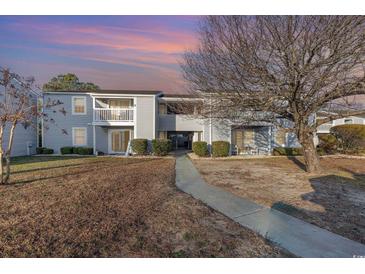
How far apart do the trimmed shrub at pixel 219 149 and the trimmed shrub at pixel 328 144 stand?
9.16 metres

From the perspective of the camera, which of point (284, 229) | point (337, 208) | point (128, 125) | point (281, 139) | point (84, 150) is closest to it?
point (284, 229)

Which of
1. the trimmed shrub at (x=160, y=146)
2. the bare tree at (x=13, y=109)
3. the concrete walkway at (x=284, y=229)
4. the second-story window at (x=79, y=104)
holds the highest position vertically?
the second-story window at (x=79, y=104)

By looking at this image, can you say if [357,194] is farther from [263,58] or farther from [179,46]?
[179,46]

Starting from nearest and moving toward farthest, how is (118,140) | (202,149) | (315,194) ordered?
(315,194) → (202,149) → (118,140)

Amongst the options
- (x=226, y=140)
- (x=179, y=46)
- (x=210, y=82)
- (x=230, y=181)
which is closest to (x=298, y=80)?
(x=210, y=82)

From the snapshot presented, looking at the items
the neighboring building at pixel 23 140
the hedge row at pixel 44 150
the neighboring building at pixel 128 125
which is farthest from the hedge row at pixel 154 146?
the neighboring building at pixel 23 140

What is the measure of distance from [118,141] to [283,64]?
569 inches

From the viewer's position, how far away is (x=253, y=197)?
587 cm

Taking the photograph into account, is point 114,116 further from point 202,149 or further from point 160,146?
point 202,149

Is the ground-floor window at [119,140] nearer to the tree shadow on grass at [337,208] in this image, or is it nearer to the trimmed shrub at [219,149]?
the trimmed shrub at [219,149]

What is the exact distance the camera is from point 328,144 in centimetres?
1838

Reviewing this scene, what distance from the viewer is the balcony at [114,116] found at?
657 inches

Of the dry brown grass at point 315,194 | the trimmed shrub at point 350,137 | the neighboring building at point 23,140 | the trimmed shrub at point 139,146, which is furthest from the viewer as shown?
the trimmed shrub at point 350,137

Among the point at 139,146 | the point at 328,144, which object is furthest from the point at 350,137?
the point at 139,146
